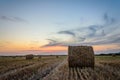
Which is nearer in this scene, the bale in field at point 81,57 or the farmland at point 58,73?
the farmland at point 58,73

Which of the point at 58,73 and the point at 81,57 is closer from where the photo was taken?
the point at 58,73

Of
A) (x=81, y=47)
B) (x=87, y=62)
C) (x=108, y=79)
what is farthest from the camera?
(x=81, y=47)

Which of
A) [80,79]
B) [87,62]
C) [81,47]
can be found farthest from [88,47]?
[80,79]

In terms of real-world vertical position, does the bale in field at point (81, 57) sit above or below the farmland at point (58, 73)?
above

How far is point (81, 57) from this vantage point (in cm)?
1880

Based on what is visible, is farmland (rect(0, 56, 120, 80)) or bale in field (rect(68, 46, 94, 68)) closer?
farmland (rect(0, 56, 120, 80))

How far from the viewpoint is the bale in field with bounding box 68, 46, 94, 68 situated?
18312 mm

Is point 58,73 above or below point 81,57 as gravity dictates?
below

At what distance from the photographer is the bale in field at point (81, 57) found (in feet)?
60.1

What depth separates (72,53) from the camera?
19.2m

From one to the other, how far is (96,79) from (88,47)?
9.92m

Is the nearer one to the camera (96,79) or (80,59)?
(96,79)

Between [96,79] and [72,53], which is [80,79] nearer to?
[96,79]

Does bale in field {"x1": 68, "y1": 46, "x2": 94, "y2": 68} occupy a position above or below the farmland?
above
